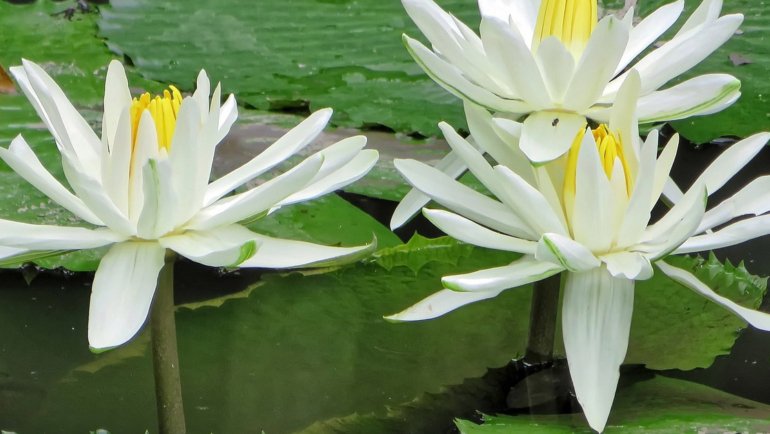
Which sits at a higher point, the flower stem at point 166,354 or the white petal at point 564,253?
the white petal at point 564,253

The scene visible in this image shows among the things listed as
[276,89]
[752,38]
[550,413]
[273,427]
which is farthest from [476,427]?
[752,38]

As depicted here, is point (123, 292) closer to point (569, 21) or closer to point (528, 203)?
point (528, 203)

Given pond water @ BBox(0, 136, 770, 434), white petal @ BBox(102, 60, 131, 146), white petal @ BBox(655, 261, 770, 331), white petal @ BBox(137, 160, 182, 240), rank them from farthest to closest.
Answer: pond water @ BBox(0, 136, 770, 434), white petal @ BBox(102, 60, 131, 146), white petal @ BBox(655, 261, 770, 331), white petal @ BBox(137, 160, 182, 240)

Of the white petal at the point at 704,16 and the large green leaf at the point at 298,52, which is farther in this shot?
the large green leaf at the point at 298,52

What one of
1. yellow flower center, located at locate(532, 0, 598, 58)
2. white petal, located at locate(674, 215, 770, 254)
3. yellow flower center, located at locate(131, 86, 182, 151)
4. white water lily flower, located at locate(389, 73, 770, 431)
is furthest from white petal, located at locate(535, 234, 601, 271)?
yellow flower center, located at locate(131, 86, 182, 151)

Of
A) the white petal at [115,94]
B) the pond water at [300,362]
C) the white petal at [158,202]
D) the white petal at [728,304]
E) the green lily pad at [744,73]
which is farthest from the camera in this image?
the green lily pad at [744,73]

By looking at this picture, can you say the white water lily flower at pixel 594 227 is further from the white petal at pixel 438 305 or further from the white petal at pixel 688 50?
the white petal at pixel 688 50

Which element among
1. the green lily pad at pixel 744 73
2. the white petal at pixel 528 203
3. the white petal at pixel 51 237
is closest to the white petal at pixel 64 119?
the white petal at pixel 51 237

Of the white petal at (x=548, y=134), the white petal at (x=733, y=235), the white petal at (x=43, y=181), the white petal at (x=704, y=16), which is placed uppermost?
the white petal at (x=704, y=16)

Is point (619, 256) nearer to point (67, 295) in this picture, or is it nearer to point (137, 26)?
point (67, 295)

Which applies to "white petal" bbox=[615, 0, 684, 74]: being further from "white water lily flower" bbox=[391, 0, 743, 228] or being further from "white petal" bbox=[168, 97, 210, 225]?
"white petal" bbox=[168, 97, 210, 225]
